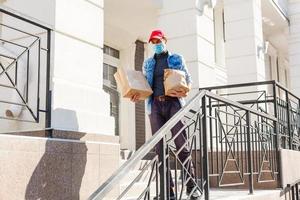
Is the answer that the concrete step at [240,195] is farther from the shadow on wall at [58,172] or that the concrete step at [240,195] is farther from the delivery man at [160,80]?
the delivery man at [160,80]

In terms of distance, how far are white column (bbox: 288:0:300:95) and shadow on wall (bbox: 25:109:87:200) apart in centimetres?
1377

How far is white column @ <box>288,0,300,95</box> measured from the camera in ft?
57.0

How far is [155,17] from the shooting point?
37.8ft

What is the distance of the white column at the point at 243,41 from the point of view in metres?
13.3

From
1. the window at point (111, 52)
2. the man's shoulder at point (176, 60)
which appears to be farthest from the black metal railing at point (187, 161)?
the window at point (111, 52)

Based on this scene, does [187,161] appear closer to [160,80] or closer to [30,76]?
[160,80]

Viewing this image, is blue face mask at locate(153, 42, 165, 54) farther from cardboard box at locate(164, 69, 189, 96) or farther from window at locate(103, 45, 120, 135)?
window at locate(103, 45, 120, 135)

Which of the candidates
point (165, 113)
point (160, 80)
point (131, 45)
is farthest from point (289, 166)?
point (131, 45)

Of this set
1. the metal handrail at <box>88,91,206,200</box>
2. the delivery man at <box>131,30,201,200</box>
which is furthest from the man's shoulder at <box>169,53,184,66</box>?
the metal handrail at <box>88,91,206,200</box>

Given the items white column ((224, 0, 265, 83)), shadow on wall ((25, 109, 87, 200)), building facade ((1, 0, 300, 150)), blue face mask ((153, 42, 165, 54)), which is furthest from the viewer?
white column ((224, 0, 265, 83))

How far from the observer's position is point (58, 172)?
4.68 m

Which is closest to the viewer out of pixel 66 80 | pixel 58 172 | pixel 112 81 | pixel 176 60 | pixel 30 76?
pixel 58 172

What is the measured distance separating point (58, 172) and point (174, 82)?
148 cm

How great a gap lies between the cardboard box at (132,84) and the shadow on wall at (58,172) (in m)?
0.75
